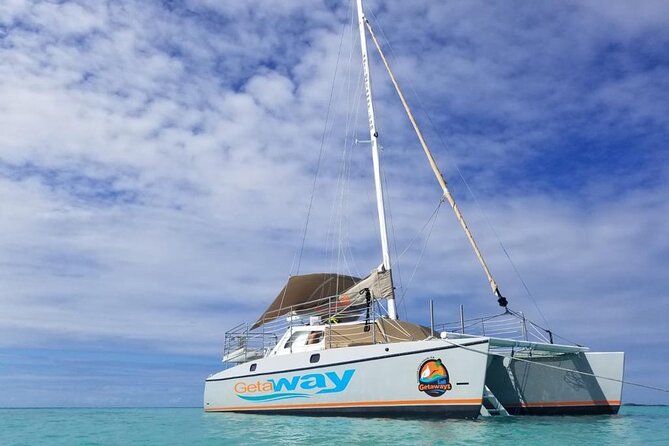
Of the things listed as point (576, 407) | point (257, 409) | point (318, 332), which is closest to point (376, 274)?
point (318, 332)

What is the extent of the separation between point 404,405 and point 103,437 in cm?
741

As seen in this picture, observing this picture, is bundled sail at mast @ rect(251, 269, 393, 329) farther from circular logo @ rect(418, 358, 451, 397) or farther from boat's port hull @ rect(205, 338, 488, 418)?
circular logo @ rect(418, 358, 451, 397)

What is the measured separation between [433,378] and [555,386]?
207 inches

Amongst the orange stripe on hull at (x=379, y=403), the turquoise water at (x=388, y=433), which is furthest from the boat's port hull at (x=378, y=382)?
the turquoise water at (x=388, y=433)

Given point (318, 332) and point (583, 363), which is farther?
point (318, 332)

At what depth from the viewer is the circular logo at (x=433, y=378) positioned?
13047mm

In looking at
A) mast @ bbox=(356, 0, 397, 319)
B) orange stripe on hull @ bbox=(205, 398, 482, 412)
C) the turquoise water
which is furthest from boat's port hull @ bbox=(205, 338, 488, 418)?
mast @ bbox=(356, 0, 397, 319)

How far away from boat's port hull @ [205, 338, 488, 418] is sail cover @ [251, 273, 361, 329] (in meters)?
3.21

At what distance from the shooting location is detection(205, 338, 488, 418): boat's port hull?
1293 centimetres

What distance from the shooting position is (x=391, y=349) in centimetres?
1375

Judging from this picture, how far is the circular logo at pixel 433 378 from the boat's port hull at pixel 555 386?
3.78 metres

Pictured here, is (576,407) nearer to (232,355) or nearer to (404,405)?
(404,405)

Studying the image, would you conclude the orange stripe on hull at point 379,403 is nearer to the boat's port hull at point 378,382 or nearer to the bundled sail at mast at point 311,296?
the boat's port hull at point 378,382

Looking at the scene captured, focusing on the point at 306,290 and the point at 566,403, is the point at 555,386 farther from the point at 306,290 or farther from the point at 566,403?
the point at 306,290
